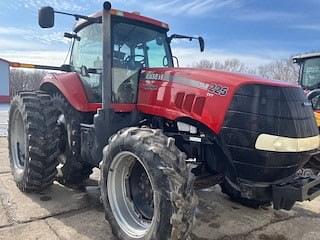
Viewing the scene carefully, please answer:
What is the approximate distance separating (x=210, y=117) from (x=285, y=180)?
91 cm

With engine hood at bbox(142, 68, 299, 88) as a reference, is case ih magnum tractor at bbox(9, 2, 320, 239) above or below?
below

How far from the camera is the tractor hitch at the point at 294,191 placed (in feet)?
10.3

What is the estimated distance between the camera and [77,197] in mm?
4789

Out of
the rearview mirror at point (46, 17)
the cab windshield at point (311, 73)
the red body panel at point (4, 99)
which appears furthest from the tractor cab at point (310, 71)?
the red body panel at point (4, 99)

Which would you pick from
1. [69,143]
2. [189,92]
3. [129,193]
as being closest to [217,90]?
[189,92]

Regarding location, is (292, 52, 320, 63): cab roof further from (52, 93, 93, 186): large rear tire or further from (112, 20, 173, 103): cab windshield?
(52, 93, 93, 186): large rear tire

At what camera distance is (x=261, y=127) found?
3.18m

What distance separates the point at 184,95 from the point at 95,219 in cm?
171

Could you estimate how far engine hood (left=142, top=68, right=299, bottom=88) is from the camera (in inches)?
132

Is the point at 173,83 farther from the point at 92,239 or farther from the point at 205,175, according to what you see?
the point at 92,239

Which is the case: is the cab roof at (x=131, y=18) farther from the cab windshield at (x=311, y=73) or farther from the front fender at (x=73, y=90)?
the cab windshield at (x=311, y=73)

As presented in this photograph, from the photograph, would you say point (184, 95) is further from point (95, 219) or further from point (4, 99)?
point (4, 99)

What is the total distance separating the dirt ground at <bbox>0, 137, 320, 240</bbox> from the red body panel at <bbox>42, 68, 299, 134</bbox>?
1214 mm

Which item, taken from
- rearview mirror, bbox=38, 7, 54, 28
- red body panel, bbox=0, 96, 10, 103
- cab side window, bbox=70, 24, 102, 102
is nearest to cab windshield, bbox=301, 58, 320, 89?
cab side window, bbox=70, 24, 102, 102
